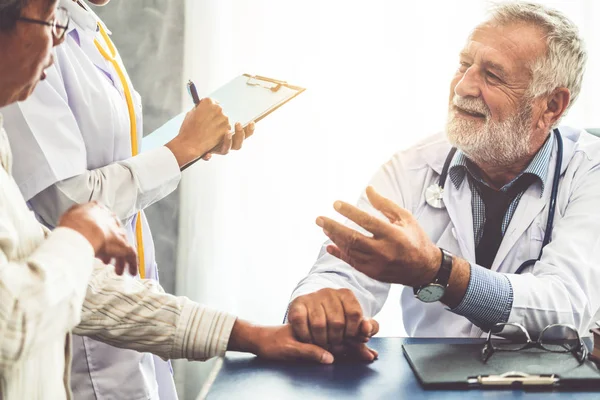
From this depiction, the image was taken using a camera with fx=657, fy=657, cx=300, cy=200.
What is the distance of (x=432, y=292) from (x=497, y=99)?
601 mm

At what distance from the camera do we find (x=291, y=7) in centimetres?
232

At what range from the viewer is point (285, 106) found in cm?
235

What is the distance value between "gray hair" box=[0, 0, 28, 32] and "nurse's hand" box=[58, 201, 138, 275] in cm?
23

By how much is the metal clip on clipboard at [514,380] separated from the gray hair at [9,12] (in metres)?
0.77

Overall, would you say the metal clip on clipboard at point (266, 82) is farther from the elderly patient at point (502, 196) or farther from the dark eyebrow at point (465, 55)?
the dark eyebrow at point (465, 55)

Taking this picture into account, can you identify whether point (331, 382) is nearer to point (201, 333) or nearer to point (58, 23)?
point (201, 333)

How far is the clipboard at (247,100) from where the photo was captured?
1584 mm

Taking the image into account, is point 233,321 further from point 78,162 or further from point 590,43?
point 590,43

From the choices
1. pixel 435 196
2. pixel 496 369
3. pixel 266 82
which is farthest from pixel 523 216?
pixel 266 82

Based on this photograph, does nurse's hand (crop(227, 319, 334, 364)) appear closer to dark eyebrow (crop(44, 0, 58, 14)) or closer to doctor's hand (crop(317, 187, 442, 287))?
doctor's hand (crop(317, 187, 442, 287))

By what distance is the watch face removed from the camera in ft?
4.11

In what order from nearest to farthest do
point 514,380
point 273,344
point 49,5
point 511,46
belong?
point 49,5, point 514,380, point 273,344, point 511,46

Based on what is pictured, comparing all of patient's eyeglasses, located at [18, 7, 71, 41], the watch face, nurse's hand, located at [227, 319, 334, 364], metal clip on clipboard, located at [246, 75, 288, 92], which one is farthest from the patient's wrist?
metal clip on clipboard, located at [246, 75, 288, 92]

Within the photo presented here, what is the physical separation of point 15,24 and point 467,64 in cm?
117
